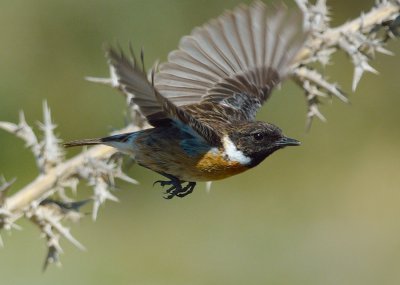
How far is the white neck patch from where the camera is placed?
4461mm

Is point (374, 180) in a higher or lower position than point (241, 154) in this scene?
higher

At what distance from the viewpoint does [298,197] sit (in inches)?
351

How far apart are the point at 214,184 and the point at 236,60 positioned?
3435 mm

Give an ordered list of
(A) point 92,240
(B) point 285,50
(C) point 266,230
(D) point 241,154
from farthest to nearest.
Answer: (C) point 266,230
(A) point 92,240
(B) point 285,50
(D) point 241,154

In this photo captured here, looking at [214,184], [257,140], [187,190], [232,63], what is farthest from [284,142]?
[214,184]


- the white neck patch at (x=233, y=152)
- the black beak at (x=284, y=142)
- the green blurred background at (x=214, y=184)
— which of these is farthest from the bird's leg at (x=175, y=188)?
the green blurred background at (x=214, y=184)

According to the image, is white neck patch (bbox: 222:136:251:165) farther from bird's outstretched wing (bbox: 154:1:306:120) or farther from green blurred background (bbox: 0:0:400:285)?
green blurred background (bbox: 0:0:400:285)

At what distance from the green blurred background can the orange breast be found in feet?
9.85

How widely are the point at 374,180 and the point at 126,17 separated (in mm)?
2536

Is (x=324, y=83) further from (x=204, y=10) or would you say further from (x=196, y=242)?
(x=204, y=10)

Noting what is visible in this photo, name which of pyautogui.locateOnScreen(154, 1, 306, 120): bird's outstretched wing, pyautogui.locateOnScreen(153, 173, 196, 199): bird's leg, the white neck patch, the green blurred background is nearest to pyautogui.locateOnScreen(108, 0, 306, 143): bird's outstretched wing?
pyautogui.locateOnScreen(154, 1, 306, 120): bird's outstretched wing

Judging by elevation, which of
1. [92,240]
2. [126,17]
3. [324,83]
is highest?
[126,17]

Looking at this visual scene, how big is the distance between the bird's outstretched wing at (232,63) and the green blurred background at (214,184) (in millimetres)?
2540

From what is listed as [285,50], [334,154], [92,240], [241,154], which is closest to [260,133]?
[241,154]
